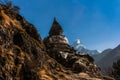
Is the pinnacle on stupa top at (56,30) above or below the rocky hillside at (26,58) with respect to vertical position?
above

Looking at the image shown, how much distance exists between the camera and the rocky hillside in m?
39.3

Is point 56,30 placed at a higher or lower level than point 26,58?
higher

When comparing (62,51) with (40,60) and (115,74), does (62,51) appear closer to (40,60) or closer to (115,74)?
(40,60)

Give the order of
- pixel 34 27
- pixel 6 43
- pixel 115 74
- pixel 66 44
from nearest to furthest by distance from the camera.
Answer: pixel 6 43 → pixel 34 27 → pixel 66 44 → pixel 115 74

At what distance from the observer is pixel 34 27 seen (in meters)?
56.2

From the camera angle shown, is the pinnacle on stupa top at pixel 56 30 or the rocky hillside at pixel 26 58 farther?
the pinnacle on stupa top at pixel 56 30

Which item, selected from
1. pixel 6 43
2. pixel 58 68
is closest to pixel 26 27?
pixel 58 68

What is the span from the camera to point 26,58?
43.0 meters

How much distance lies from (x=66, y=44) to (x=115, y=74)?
27.8 meters

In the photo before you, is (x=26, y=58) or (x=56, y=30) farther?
(x=56, y=30)

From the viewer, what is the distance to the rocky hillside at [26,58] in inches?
1548

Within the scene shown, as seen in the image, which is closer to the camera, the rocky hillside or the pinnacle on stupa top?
the rocky hillside

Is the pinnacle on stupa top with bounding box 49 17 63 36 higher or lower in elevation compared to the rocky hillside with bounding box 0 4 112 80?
higher

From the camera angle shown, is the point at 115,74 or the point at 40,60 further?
the point at 115,74
